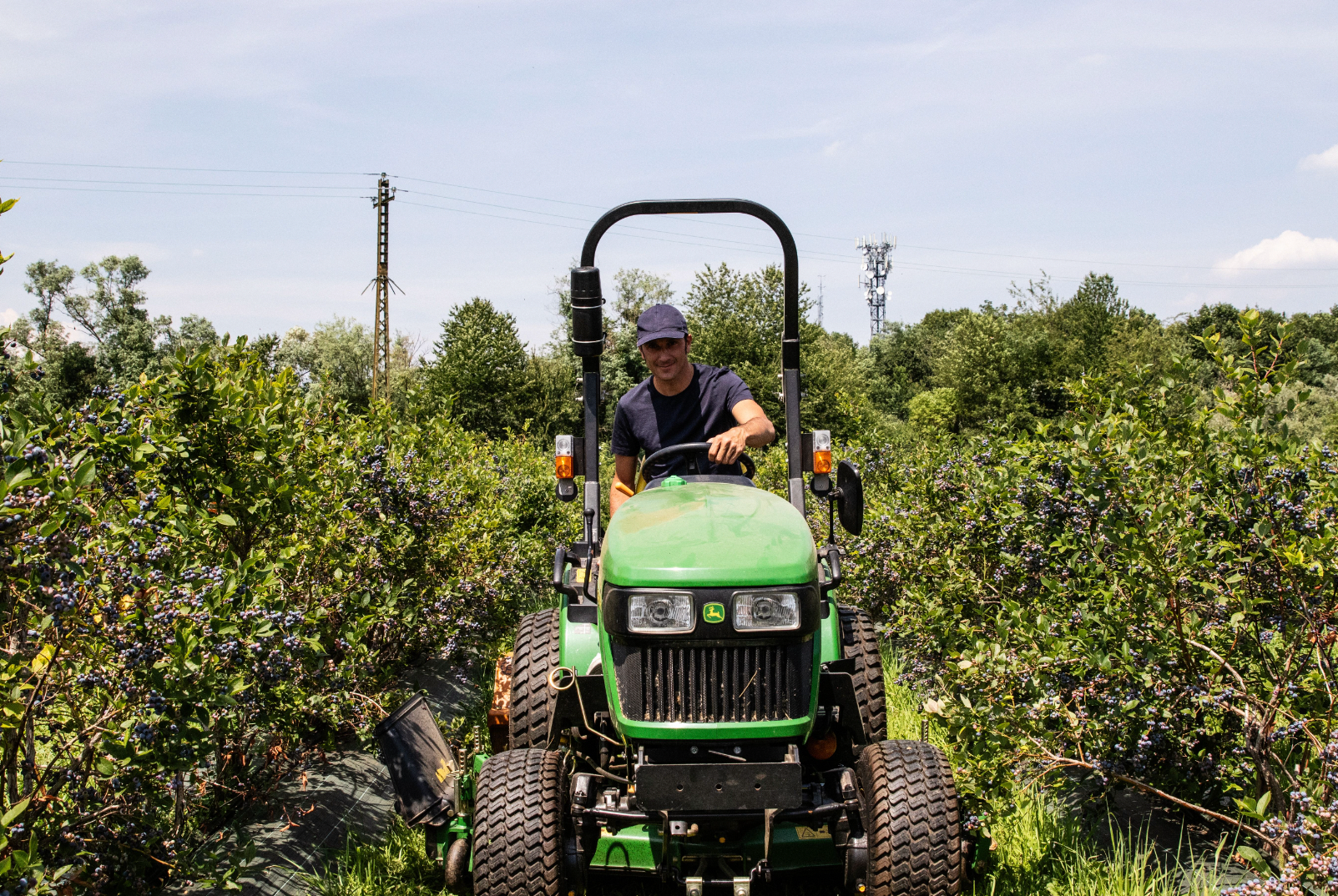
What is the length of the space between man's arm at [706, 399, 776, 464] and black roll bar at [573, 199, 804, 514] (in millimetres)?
112

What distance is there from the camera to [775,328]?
3609cm

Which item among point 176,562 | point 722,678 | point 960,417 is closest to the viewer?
point 722,678

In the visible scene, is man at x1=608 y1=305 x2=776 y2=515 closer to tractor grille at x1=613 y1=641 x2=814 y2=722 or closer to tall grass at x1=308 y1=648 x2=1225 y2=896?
tractor grille at x1=613 y1=641 x2=814 y2=722

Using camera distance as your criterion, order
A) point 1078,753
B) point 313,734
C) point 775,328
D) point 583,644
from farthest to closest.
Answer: point 775,328
point 313,734
point 583,644
point 1078,753

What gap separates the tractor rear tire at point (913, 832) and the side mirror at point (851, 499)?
947 mm

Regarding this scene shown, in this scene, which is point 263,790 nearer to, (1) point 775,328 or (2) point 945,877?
(2) point 945,877

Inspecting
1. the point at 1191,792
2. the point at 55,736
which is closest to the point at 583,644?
the point at 55,736

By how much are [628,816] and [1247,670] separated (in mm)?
2070

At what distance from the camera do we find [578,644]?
3.66 m

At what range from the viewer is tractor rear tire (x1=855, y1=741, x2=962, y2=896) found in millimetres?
2957

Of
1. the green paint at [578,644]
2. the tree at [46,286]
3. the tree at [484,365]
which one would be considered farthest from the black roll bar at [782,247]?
the tree at [46,286]

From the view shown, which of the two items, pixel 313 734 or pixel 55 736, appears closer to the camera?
pixel 55 736

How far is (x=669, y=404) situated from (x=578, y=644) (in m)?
1.27

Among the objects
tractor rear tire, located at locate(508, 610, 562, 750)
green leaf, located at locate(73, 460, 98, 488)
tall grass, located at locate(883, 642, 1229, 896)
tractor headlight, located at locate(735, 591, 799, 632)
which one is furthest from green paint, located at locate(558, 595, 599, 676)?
green leaf, located at locate(73, 460, 98, 488)
